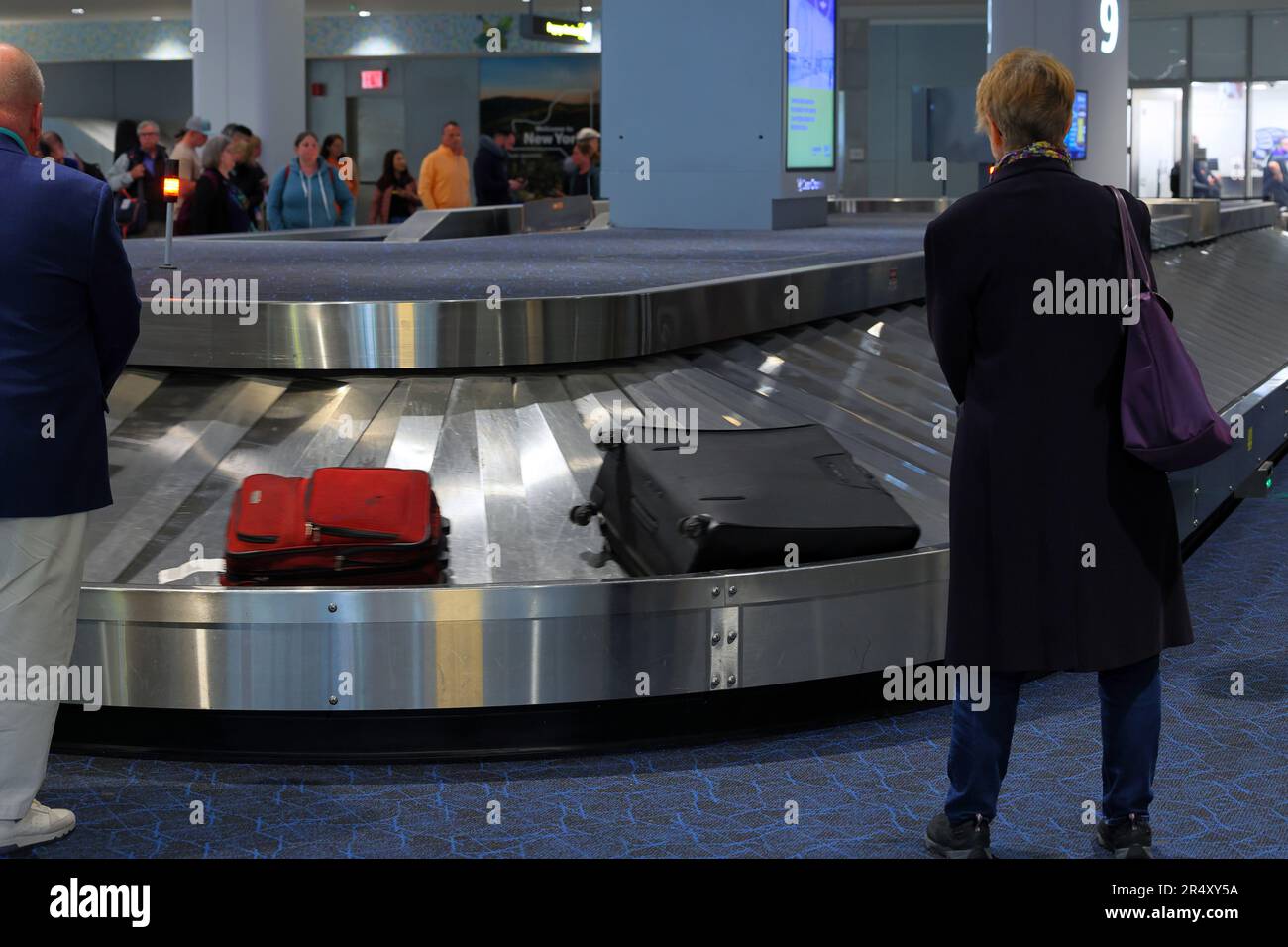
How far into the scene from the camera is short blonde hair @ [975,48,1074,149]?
263cm

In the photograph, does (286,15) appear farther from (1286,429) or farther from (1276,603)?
(1276,603)

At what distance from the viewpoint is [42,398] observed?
9.18 ft

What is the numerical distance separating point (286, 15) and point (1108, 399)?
13610 millimetres

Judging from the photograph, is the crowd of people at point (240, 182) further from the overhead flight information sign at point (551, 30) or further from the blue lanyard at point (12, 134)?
the blue lanyard at point (12, 134)

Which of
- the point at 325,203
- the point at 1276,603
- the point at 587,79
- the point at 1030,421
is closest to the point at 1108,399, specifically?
the point at 1030,421

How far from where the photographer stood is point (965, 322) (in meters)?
2.66

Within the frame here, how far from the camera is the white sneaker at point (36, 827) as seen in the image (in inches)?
113

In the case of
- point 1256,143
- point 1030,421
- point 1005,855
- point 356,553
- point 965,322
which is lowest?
point 1005,855

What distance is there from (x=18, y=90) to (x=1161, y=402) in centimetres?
208
